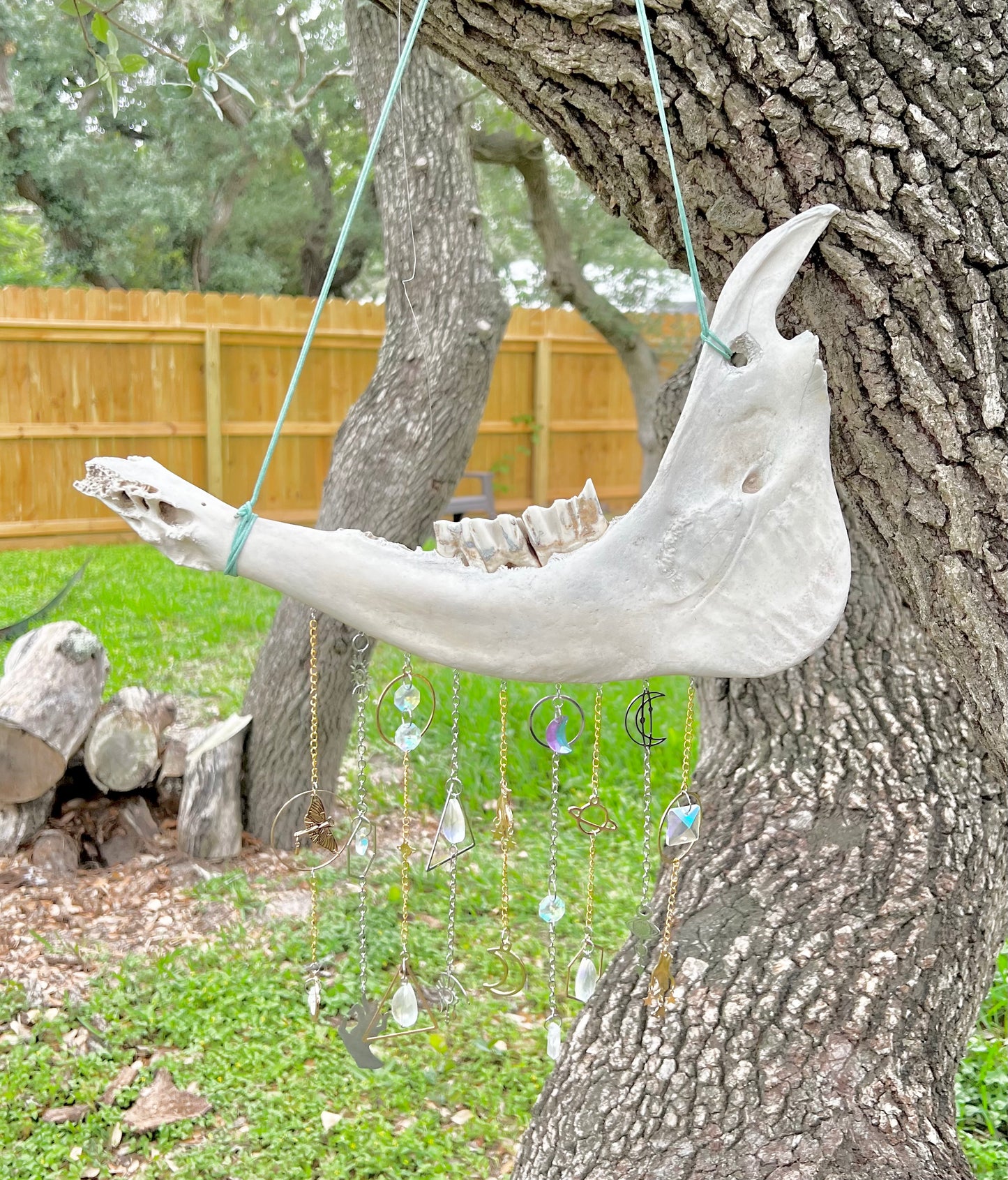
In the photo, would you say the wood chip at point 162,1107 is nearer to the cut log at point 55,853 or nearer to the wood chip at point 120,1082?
the wood chip at point 120,1082

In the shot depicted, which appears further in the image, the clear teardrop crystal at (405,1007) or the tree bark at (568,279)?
the tree bark at (568,279)

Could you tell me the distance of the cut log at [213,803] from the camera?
328 centimetres

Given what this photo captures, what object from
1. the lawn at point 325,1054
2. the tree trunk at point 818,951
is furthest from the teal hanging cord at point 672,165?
the lawn at point 325,1054

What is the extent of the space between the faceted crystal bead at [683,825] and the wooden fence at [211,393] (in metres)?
6.15

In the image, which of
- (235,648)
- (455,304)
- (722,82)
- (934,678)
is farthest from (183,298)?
(722,82)

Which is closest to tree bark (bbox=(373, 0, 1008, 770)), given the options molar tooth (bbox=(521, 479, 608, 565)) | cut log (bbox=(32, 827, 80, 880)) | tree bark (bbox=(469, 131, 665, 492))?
molar tooth (bbox=(521, 479, 608, 565))

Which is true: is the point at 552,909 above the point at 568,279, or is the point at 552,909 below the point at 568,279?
below

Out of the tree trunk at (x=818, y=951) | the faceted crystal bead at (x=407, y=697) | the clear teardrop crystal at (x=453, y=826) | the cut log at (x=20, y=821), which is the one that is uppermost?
the faceted crystal bead at (x=407, y=697)

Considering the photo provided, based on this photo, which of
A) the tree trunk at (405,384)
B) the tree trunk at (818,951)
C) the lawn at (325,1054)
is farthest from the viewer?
the tree trunk at (405,384)

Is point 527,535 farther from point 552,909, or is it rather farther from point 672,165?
point 552,909

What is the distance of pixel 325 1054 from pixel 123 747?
1.28 m

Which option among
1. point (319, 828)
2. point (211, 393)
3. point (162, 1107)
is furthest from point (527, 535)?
point (211, 393)

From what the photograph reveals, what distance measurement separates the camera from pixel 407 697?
1271 mm

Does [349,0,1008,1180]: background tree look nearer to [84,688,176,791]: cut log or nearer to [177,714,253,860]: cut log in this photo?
[177,714,253,860]: cut log
